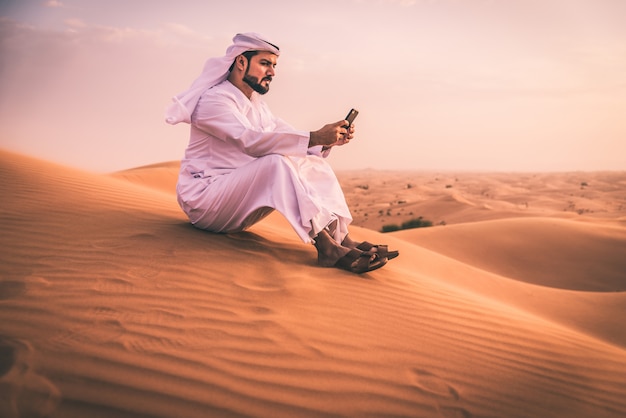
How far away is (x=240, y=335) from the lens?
8.37 feet

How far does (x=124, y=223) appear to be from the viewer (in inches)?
168

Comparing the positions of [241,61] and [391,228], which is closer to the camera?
[241,61]

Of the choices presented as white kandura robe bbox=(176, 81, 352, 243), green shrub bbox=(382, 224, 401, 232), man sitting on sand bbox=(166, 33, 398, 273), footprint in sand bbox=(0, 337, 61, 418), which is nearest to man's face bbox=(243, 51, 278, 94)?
man sitting on sand bbox=(166, 33, 398, 273)

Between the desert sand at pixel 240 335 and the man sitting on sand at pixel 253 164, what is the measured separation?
0.87ft

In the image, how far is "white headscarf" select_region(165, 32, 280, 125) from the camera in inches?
151

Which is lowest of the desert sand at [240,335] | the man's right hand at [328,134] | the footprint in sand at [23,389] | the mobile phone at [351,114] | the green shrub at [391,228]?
the green shrub at [391,228]

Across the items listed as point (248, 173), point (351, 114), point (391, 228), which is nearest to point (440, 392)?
point (248, 173)

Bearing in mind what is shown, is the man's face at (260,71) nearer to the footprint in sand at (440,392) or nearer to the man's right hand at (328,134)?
the man's right hand at (328,134)

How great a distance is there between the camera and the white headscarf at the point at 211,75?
12.6ft

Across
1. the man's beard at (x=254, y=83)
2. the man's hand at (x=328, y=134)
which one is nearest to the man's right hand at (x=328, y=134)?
the man's hand at (x=328, y=134)

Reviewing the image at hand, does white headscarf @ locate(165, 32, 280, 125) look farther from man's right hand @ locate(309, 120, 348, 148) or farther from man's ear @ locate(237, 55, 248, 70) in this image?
man's right hand @ locate(309, 120, 348, 148)

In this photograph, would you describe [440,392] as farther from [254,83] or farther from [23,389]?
[254,83]

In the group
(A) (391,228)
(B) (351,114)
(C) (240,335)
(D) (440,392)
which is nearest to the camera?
(D) (440,392)

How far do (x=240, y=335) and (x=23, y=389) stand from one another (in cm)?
104
